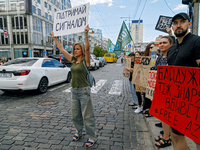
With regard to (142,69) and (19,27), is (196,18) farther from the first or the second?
(19,27)

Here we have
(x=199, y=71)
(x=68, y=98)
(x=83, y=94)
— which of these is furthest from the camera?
(x=68, y=98)

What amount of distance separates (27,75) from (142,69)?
435 cm

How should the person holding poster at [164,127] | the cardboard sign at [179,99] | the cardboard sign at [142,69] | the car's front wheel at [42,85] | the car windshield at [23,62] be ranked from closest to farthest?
the cardboard sign at [179,99] → the person holding poster at [164,127] → the cardboard sign at [142,69] → the car windshield at [23,62] → the car's front wheel at [42,85]

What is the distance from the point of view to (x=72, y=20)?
132 inches

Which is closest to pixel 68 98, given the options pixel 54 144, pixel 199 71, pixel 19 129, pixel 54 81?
pixel 54 81

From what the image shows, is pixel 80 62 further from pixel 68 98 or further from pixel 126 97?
pixel 126 97

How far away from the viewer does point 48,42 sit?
4600 cm

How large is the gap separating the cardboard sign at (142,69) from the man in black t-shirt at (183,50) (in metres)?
1.35

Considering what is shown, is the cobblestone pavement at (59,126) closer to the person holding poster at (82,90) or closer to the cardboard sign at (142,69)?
the person holding poster at (82,90)

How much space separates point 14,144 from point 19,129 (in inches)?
24.7

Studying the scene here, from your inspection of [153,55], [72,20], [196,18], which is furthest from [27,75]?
[196,18]

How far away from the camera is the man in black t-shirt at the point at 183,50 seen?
176 cm

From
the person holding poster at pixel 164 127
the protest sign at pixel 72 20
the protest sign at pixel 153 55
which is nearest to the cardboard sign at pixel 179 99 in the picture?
the person holding poster at pixel 164 127

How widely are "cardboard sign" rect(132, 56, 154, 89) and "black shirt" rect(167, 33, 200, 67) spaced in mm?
1370
